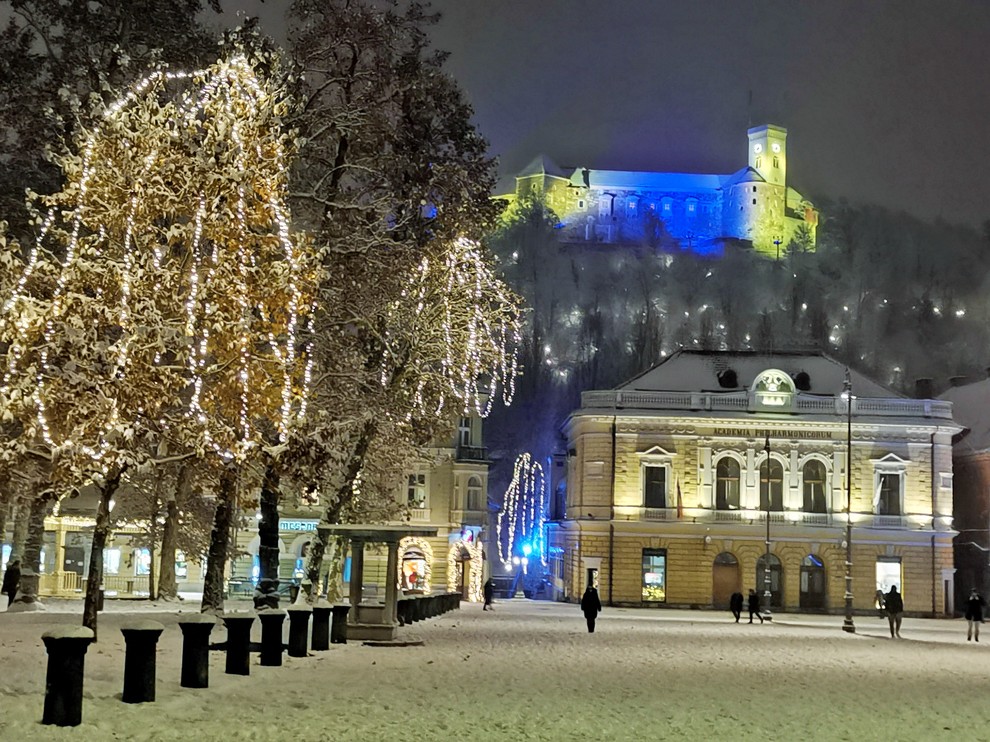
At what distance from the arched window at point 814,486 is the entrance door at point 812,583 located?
2.34m

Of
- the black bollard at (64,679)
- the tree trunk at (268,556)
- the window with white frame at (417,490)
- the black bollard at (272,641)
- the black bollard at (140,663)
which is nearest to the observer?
the black bollard at (64,679)

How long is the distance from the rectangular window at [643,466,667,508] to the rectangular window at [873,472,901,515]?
9.74m

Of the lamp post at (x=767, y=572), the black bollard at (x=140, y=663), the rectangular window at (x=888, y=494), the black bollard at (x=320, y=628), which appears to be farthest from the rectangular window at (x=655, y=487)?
the black bollard at (x=140, y=663)

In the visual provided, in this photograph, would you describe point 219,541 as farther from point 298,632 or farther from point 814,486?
point 814,486

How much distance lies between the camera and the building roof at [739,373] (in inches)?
2532

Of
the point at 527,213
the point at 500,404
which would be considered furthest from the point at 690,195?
the point at 500,404

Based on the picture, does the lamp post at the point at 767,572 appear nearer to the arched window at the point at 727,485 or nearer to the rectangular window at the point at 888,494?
the arched window at the point at 727,485

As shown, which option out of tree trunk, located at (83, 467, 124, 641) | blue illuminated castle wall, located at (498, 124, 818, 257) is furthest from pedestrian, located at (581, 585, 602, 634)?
blue illuminated castle wall, located at (498, 124, 818, 257)

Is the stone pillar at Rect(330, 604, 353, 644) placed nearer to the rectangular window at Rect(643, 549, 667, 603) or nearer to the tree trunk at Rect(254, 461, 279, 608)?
the tree trunk at Rect(254, 461, 279, 608)

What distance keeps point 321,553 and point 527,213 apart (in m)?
144

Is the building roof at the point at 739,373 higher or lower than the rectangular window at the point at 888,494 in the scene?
higher

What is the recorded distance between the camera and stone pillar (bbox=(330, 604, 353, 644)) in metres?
25.3

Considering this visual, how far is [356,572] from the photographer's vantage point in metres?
27.5

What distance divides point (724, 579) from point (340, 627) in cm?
3815
